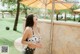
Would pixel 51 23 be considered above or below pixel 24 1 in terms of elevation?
below

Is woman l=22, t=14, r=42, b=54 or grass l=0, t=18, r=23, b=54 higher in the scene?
woman l=22, t=14, r=42, b=54

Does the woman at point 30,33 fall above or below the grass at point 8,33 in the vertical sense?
above

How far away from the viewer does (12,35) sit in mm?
11133

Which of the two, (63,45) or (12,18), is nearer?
(63,45)

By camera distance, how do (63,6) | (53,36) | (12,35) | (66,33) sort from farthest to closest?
(63,6) < (12,35) < (53,36) < (66,33)

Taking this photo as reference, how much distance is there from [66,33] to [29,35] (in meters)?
1.16

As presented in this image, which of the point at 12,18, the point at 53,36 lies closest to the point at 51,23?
the point at 53,36

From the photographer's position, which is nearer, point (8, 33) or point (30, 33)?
point (30, 33)

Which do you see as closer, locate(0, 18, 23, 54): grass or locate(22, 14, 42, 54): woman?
locate(22, 14, 42, 54): woman

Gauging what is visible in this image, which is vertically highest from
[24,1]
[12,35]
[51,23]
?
[24,1]

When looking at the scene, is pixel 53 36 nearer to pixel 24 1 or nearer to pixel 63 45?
pixel 63 45

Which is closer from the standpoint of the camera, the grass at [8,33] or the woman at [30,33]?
the woman at [30,33]

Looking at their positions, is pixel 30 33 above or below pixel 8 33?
→ above

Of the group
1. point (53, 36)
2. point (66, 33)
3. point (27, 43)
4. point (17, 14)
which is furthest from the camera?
point (17, 14)
